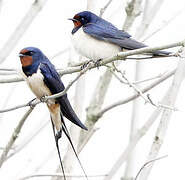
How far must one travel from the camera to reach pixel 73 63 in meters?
2.80

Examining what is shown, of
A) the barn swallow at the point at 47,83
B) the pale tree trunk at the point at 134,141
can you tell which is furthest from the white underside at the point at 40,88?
the pale tree trunk at the point at 134,141

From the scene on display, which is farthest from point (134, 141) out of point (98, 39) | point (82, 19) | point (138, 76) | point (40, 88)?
point (82, 19)

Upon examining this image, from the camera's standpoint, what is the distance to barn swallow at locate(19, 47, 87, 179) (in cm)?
267

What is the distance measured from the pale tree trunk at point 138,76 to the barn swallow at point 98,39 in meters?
0.11

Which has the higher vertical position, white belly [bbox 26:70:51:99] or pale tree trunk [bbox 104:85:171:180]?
white belly [bbox 26:70:51:99]

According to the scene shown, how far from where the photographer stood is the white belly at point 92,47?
2.90 m

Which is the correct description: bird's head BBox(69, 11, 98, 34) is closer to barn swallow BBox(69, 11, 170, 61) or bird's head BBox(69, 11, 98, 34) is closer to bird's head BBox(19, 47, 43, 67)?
barn swallow BBox(69, 11, 170, 61)

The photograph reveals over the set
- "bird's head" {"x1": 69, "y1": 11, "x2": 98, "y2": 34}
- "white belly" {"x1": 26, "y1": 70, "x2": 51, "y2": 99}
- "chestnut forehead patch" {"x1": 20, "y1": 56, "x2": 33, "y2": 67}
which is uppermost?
"bird's head" {"x1": 69, "y1": 11, "x2": 98, "y2": 34}

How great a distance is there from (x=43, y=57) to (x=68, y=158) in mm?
526

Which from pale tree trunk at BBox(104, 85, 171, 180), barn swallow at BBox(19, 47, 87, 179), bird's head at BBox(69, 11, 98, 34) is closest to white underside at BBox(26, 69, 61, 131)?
barn swallow at BBox(19, 47, 87, 179)

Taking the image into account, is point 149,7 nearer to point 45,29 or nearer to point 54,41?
point 54,41

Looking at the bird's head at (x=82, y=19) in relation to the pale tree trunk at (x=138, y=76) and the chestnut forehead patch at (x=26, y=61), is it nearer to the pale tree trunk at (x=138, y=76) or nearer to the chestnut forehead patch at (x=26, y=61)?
the pale tree trunk at (x=138, y=76)

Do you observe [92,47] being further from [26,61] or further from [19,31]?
[19,31]

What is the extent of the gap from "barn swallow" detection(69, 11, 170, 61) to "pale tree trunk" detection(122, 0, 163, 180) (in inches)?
4.2
